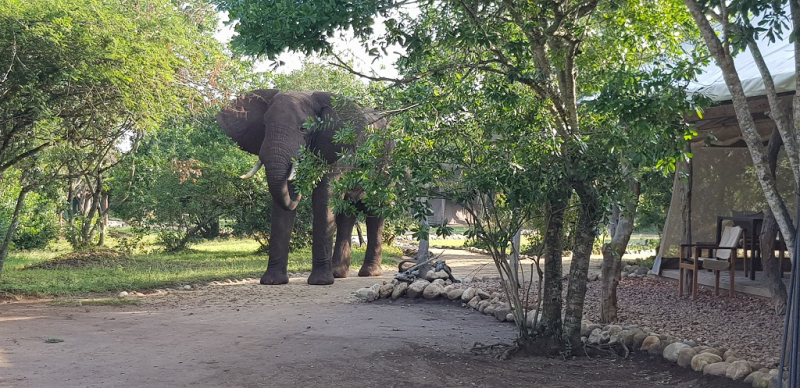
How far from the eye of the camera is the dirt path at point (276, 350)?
6.55 meters

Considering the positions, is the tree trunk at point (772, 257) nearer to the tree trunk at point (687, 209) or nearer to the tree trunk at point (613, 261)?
the tree trunk at point (613, 261)

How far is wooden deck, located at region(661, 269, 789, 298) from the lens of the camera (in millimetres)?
11141

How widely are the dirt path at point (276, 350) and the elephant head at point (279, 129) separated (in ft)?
8.14

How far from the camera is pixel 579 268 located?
7.55m

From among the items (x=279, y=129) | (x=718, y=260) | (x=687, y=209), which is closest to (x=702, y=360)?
(x=718, y=260)

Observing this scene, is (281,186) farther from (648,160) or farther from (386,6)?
(648,160)

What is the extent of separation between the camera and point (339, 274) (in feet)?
51.4

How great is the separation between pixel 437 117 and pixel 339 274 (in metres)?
8.74

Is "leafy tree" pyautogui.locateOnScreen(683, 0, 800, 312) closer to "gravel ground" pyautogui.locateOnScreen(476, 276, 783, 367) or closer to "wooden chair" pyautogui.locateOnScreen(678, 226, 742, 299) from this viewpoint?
"gravel ground" pyautogui.locateOnScreen(476, 276, 783, 367)

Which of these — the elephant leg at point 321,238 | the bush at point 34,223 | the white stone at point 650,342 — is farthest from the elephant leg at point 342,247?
the white stone at point 650,342

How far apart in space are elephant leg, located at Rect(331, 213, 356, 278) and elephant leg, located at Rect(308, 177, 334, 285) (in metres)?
1.25

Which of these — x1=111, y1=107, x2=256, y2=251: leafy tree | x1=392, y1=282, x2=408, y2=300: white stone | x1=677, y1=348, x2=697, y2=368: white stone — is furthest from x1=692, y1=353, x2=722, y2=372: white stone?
x1=111, y1=107, x2=256, y2=251: leafy tree

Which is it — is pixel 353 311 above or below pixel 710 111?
below

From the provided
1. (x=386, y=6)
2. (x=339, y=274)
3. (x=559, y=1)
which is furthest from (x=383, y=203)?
(x=339, y=274)
